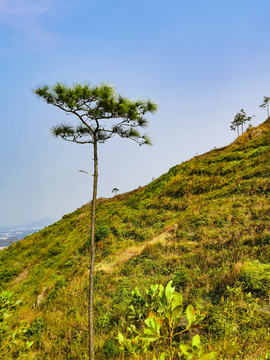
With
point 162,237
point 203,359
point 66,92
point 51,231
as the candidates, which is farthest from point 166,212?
point 51,231

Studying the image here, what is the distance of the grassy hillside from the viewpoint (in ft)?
17.1

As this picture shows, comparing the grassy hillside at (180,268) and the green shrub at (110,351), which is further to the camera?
the grassy hillside at (180,268)

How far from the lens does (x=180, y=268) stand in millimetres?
7840

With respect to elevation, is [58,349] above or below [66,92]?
below

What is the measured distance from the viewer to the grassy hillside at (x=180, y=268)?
521 centimetres

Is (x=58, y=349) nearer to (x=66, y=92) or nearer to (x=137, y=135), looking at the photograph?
(x=137, y=135)

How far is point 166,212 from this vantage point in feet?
48.1

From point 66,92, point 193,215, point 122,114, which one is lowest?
point 193,215

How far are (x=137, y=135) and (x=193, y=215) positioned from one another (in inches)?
310

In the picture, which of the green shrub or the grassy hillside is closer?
the green shrub

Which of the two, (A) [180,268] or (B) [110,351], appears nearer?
(B) [110,351]

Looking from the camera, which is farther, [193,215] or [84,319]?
[193,215]

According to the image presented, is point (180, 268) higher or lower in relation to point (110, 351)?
higher

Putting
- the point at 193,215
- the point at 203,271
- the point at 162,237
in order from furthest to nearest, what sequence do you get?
the point at 193,215
the point at 162,237
the point at 203,271
